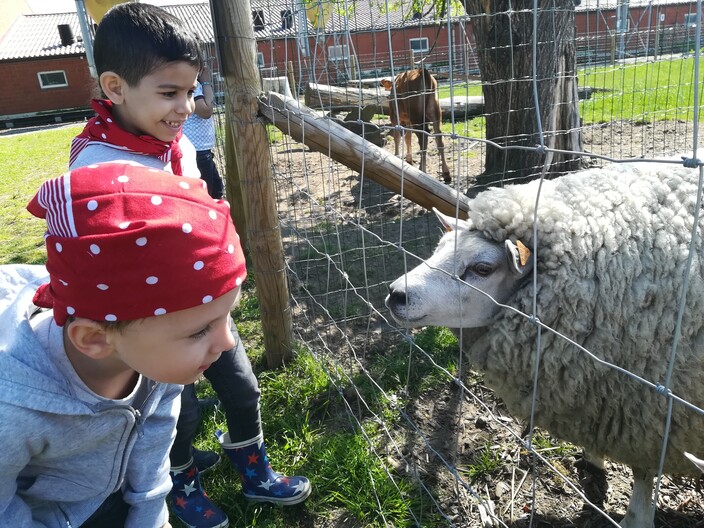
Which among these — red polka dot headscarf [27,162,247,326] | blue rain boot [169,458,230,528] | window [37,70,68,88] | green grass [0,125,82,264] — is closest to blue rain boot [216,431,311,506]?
blue rain boot [169,458,230,528]

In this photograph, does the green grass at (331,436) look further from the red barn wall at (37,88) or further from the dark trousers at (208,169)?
the red barn wall at (37,88)

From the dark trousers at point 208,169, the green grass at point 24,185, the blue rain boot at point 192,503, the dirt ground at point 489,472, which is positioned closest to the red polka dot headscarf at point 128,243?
the dirt ground at point 489,472

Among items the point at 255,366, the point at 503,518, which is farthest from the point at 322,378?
the point at 503,518

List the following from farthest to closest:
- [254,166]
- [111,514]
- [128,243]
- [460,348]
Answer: [254,166] → [460,348] → [111,514] → [128,243]

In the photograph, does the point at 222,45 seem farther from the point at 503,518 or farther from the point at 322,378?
the point at 503,518

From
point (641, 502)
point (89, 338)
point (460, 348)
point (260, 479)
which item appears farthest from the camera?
point (260, 479)

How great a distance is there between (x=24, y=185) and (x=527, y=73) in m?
8.17

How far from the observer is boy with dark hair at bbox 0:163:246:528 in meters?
0.98

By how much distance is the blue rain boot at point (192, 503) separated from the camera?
211cm

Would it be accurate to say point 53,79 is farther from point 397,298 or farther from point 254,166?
point 397,298

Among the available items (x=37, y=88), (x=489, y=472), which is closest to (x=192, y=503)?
(x=489, y=472)

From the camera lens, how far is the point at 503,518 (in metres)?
2.12

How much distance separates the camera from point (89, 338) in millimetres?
1080

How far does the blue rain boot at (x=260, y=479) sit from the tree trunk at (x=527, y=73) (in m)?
2.61
